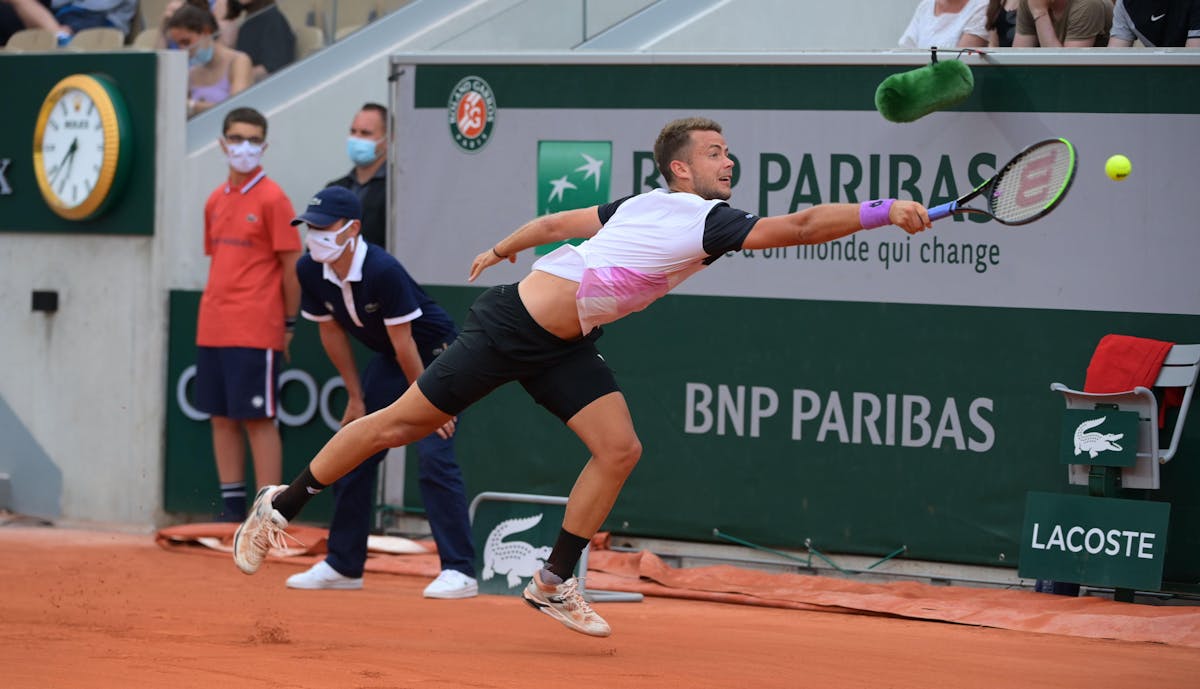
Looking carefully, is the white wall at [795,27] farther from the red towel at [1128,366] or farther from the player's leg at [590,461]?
the player's leg at [590,461]

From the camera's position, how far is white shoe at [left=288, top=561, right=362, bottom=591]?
7.88m

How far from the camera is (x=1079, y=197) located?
7.86 meters

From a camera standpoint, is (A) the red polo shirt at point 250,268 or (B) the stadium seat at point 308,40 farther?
(B) the stadium seat at point 308,40

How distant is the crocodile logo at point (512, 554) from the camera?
25.7 feet

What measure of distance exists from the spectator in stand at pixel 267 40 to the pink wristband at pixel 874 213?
→ 6525 mm

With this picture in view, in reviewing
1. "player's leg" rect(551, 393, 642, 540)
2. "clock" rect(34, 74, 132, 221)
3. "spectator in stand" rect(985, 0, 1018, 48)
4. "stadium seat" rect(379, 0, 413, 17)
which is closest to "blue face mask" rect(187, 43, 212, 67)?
"clock" rect(34, 74, 132, 221)

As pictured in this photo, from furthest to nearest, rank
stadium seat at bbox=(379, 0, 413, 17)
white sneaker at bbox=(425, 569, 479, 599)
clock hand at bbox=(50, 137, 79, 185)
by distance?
1. stadium seat at bbox=(379, 0, 413, 17)
2. clock hand at bbox=(50, 137, 79, 185)
3. white sneaker at bbox=(425, 569, 479, 599)

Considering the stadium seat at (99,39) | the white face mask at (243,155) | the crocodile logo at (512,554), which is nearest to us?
the crocodile logo at (512,554)

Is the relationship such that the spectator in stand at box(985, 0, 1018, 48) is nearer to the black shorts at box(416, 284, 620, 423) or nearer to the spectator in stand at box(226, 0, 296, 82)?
the black shorts at box(416, 284, 620, 423)

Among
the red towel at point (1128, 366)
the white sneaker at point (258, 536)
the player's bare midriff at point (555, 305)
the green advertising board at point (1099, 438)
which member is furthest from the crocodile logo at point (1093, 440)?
the white sneaker at point (258, 536)

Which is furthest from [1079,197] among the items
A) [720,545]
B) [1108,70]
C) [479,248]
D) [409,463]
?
[409,463]

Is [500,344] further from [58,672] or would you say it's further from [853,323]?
[853,323]

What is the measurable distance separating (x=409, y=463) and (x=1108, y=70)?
4.22 meters

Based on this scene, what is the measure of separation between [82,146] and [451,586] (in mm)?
3996
